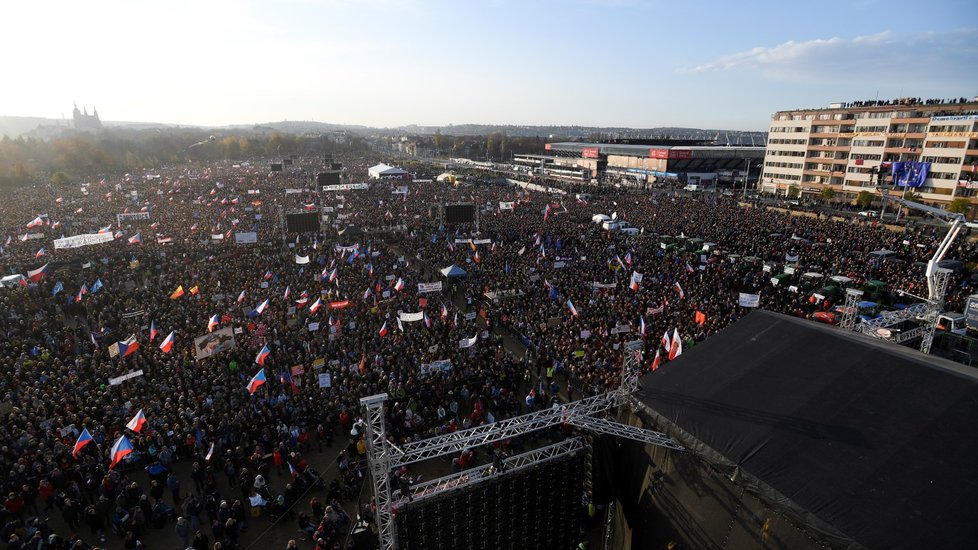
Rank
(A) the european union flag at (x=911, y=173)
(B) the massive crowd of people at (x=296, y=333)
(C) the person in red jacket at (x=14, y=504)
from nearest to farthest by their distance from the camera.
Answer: (C) the person in red jacket at (x=14, y=504)
(B) the massive crowd of people at (x=296, y=333)
(A) the european union flag at (x=911, y=173)

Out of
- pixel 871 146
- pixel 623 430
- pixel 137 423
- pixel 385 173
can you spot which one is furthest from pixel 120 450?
pixel 871 146

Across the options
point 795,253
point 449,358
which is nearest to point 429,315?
point 449,358

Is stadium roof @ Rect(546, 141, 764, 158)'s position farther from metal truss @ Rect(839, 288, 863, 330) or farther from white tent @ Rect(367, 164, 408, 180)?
metal truss @ Rect(839, 288, 863, 330)

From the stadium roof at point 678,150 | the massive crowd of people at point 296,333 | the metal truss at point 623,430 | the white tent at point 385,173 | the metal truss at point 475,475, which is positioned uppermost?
the stadium roof at point 678,150

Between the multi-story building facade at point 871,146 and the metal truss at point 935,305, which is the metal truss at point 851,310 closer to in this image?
the metal truss at point 935,305

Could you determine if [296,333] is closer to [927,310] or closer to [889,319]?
[889,319]

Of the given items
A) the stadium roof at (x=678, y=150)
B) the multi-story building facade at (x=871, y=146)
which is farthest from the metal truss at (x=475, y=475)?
the stadium roof at (x=678, y=150)

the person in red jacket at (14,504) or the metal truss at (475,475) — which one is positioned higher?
the metal truss at (475,475)
